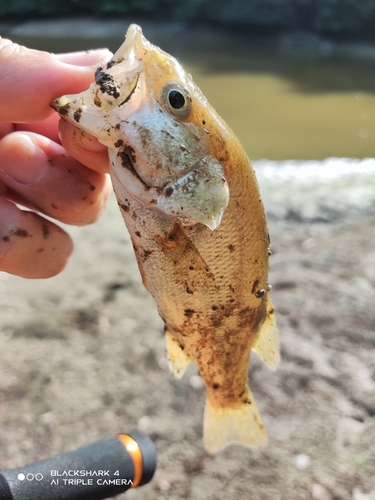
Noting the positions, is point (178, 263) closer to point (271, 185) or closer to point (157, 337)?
point (157, 337)

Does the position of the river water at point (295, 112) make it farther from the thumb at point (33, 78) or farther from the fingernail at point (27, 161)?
the thumb at point (33, 78)

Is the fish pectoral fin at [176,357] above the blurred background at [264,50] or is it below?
above

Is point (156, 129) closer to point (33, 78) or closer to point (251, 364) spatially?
point (33, 78)

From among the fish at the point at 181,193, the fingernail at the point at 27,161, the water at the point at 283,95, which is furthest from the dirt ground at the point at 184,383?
the water at the point at 283,95

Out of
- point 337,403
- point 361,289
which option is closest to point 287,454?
point 337,403

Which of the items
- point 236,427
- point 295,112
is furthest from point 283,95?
point 236,427

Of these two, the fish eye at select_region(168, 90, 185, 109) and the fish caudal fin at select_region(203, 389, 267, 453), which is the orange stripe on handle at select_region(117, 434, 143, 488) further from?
the fish eye at select_region(168, 90, 185, 109)
